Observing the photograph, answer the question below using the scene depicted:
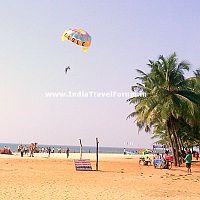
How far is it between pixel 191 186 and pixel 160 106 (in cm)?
1550

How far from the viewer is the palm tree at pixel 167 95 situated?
32.1 metres

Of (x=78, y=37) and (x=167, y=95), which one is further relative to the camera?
(x=167, y=95)

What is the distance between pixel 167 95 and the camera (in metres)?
33.0

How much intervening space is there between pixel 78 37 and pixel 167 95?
9683 millimetres

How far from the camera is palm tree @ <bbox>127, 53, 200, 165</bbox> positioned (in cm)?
3212

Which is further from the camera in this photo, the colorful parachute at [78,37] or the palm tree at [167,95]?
the palm tree at [167,95]

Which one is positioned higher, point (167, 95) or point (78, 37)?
point (78, 37)

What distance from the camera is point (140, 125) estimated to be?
125 ft

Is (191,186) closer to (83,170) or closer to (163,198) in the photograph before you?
(163,198)

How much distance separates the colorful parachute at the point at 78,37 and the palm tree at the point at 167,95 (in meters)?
7.28

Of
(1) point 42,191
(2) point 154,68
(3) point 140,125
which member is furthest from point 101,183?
(3) point 140,125

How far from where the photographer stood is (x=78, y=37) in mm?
28719

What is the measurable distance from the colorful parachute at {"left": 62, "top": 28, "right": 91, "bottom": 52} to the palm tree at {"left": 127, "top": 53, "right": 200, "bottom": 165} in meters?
7.28

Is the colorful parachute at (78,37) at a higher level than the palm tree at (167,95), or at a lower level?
higher
